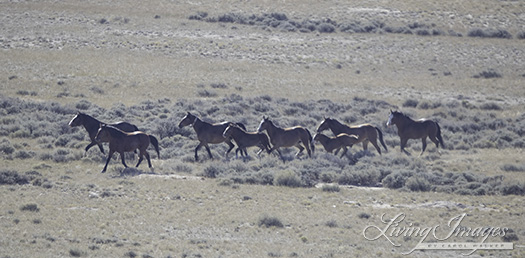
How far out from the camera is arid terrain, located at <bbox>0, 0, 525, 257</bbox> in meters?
14.8

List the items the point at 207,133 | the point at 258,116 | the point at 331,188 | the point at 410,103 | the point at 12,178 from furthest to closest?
the point at 410,103, the point at 258,116, the point at 207,133, the point at 331,188, the point at 12,178

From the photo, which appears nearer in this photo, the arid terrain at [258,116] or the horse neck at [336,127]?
the arid terrain at [258,116]

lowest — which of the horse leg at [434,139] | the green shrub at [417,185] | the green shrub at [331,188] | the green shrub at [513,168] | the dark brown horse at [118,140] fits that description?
the horse leg at [434,139]

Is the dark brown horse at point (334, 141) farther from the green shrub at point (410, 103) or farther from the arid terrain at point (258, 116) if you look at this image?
the green shrub at point (410, 103)

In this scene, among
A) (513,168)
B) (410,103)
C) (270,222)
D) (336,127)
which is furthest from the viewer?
(410,103)

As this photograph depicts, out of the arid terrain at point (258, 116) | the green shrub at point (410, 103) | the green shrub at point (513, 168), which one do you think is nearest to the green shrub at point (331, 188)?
the arid terrain at point (258, 116)

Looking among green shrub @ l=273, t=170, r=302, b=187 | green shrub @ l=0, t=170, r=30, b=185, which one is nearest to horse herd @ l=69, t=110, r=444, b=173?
green shrub @ l=0, t=170, r=30, b=185

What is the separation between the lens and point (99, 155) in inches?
888

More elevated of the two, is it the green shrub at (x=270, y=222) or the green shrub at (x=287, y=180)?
the green shrub at (x=270, y=222)

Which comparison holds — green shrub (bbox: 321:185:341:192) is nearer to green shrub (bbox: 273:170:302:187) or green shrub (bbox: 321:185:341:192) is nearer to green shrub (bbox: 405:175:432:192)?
green shrub (bbox: 273:170:302:187)

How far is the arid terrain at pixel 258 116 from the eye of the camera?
14.8 m

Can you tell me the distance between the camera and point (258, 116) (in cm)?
3356

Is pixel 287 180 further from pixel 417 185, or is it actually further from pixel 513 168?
pixel 513 168

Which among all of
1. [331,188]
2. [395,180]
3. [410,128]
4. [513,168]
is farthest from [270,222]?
[410,128]
